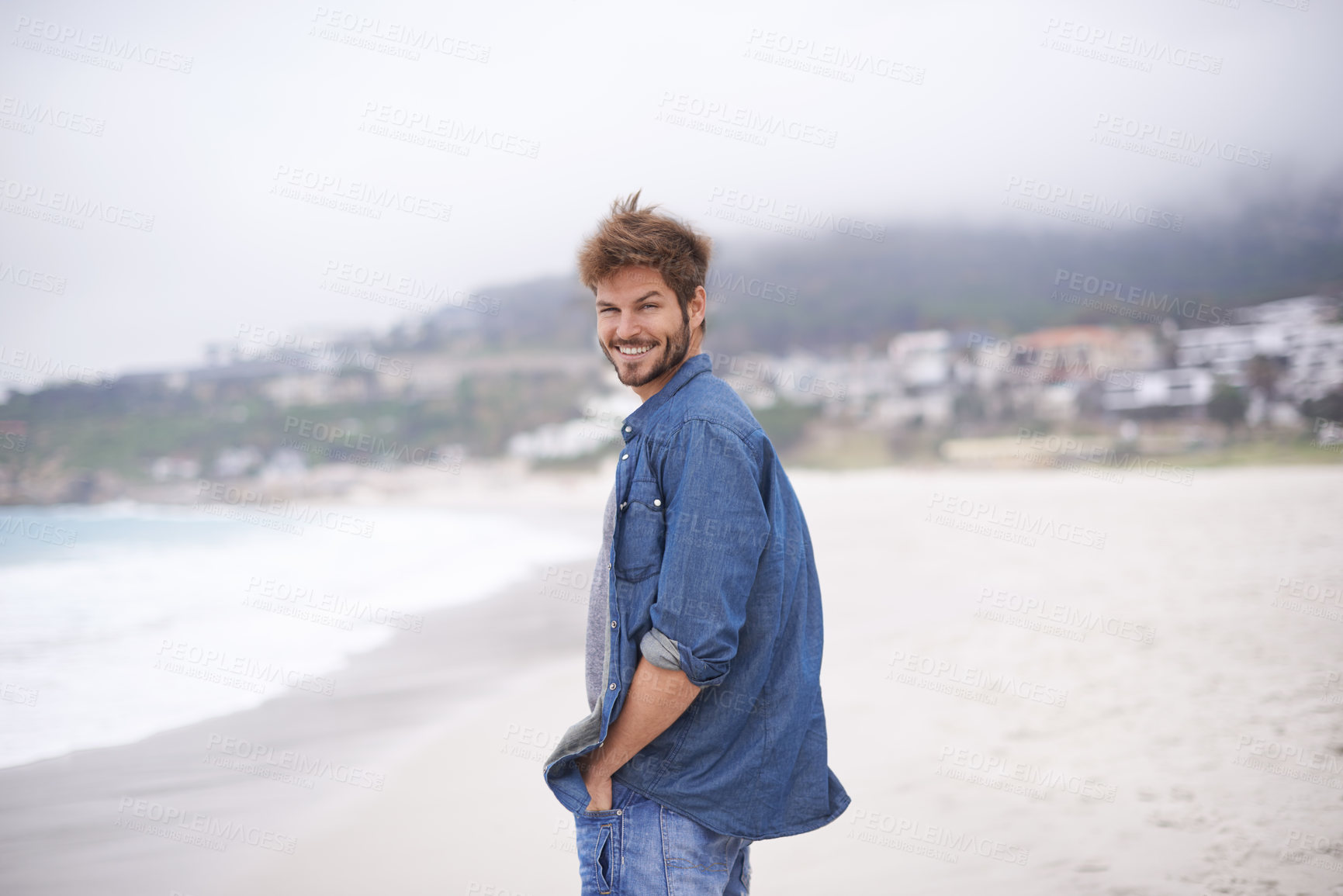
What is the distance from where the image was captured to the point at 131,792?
13.5 ft

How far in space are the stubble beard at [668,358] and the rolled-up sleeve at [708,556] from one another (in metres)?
0.19

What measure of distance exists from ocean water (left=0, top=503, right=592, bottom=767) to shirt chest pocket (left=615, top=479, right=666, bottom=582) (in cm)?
511

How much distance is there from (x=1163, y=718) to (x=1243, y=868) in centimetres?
167

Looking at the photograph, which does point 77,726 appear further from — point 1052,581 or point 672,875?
point 1052,581

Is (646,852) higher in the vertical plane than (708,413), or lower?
lower

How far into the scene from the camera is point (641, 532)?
124cm

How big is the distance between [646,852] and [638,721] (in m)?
0.22

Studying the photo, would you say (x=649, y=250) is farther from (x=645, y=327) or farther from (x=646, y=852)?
(x=646, y=852)

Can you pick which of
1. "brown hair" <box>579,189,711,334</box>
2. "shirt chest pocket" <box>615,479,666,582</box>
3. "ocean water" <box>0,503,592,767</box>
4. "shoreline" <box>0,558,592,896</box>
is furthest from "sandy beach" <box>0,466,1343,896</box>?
"brown hair" <box>579,189,711,334</box>

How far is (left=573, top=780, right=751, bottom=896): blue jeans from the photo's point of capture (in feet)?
4.15

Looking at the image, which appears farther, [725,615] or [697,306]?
[697,306]

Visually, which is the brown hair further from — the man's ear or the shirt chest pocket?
the shirt chest pocket

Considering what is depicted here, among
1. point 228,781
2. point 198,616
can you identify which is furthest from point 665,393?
point 198,616

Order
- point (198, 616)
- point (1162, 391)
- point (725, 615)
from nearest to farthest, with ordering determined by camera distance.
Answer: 1. point (725, 615)
2. point (198, 616)
3. point (1162, 391)
